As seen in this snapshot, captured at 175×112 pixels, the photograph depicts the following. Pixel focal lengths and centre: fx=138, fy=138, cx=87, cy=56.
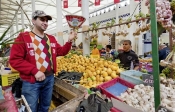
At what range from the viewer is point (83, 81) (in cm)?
223

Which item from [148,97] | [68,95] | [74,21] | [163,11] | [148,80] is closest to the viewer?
[163,11]

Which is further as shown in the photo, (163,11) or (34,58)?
(34,58)

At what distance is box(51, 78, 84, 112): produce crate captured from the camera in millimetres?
1436

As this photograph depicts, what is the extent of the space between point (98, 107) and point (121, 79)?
0.78 m

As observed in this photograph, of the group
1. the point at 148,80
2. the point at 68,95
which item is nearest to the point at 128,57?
the point at 148,80

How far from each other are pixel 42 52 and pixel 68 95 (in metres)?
0.75

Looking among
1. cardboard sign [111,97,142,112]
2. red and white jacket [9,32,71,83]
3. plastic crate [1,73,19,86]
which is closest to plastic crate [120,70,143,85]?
cardboard sign [111,97,142,112]

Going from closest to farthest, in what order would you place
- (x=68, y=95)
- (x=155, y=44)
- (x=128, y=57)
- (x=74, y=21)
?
(x=155, y=44) < (x=68, y=95) < (x=74, y=21) < (x=128, y=57)

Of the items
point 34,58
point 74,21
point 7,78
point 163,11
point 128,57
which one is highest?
point 74,21

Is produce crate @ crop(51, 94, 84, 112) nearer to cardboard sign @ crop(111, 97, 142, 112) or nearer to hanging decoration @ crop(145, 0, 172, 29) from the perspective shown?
cardboard sign @ crop(111, 97, 142, 112)

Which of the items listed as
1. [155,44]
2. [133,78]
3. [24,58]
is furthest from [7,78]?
[155,44]

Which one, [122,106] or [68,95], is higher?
[122,106]

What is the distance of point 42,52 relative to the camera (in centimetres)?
179

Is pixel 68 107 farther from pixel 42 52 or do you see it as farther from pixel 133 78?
pixel 133 78
